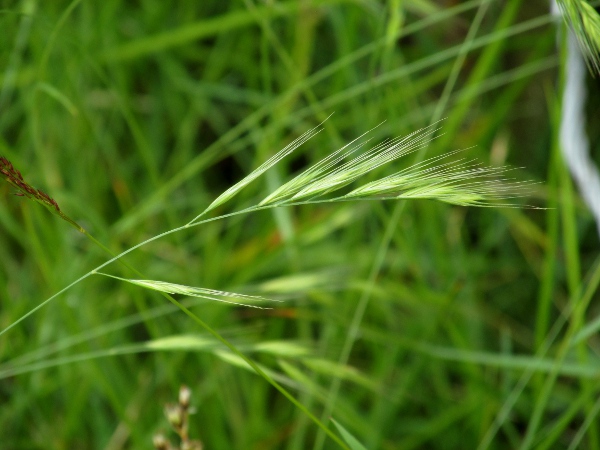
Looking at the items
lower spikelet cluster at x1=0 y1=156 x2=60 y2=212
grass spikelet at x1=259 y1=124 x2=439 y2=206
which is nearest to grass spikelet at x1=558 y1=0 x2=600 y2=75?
grass spikelet at x1=259 y1=124 x2=439 y2=206

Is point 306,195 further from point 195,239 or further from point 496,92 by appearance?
point 496,92

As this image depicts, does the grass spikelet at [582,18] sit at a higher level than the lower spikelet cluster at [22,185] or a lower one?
lower

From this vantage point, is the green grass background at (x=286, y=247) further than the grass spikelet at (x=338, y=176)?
Yes

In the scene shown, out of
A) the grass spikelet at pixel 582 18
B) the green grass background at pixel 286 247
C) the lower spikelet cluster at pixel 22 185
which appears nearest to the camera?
the lower spikelet cluster at pixel 22 185

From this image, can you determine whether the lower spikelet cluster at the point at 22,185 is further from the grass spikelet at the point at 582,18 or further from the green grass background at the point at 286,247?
the grass spikelet at the point at 582,18

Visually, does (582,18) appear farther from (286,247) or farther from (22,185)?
(286,247)

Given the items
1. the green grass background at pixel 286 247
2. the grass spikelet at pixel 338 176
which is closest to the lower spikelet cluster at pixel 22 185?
the grass spikelet at pixel 338 176

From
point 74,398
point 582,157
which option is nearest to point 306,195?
point 582,157

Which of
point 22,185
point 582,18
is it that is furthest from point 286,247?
point 22,185

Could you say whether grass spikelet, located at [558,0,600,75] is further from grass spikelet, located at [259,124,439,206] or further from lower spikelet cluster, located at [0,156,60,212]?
→ lower spikelet cluster, located at [0,156,60,212]
